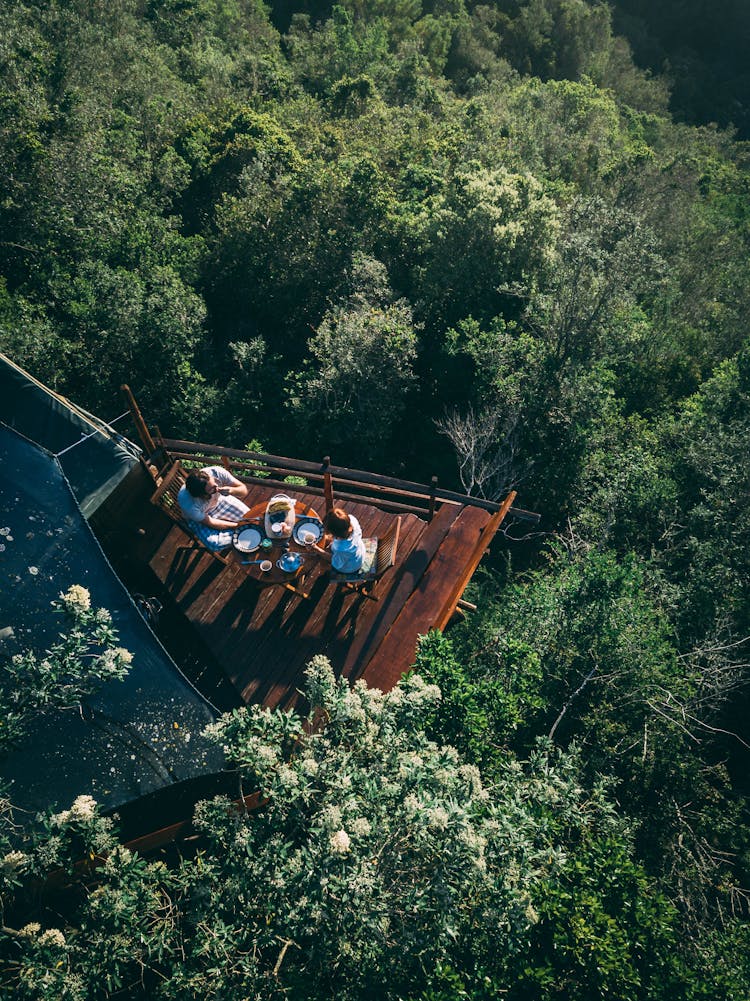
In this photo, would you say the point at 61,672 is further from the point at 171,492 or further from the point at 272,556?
the point at 171,492

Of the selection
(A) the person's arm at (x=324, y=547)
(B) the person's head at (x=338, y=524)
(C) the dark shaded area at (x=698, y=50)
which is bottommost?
(A) the person's arm at (x=324, y=547)

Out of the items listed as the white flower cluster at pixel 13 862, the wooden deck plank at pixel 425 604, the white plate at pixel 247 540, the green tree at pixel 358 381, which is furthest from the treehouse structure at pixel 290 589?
the green tree at pixel 358 381

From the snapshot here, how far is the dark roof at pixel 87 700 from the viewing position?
8383 mm

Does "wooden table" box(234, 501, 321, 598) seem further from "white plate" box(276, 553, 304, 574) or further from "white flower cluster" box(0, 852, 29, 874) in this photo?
"white flower cluster" box(0, 852, 29, 874)

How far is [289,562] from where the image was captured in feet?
33.3

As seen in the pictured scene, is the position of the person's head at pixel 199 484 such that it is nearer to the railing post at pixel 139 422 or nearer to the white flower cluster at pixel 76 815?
the railing post at pixel 139 422

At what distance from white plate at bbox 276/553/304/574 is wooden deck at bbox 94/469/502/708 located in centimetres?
52

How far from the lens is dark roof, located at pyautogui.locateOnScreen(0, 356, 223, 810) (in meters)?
8.38

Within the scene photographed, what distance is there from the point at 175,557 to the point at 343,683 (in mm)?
5209

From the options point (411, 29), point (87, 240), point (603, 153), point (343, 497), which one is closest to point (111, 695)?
point (343, 497)

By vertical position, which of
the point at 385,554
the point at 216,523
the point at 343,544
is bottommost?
the point at 216,523

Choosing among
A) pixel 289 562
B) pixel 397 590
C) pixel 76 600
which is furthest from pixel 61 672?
pixel 397 590

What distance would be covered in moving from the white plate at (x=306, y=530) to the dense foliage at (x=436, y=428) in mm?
2649

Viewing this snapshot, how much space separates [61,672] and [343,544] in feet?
13.9
